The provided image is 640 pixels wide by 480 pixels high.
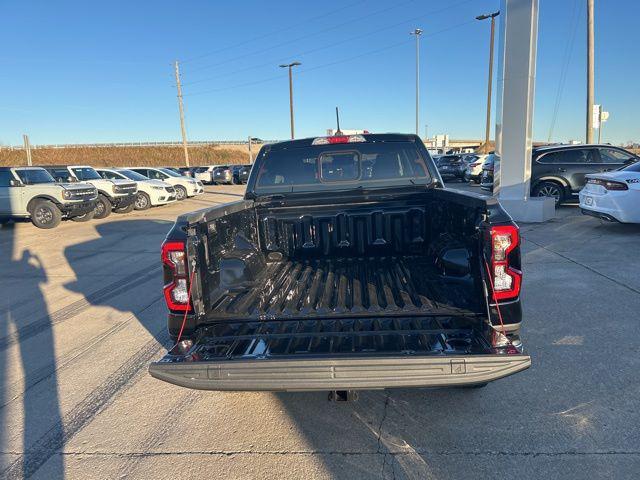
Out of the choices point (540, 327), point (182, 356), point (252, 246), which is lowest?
point (540, 327)

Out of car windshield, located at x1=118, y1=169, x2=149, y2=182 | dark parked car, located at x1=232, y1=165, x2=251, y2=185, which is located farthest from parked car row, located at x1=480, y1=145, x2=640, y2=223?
dark parked car, located at x1=232, y1=165, x2=251, y2=185

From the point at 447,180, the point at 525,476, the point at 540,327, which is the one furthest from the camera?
the point at 447,180

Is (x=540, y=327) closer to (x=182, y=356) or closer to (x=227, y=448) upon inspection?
(x=227, y=448)

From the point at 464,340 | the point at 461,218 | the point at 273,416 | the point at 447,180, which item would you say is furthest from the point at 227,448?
the point at 447,180

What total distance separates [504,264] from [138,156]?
89588 mm

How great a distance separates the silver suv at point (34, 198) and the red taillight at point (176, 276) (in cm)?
1272

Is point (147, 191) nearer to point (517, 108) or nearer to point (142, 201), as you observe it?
point (142, 201)

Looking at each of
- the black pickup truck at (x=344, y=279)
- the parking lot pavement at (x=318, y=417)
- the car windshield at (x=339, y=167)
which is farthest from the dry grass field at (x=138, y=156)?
the parking lot pavement at (x=318, y=417)

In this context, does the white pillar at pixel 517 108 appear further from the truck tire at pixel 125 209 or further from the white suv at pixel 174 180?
the white suv at pixel 174 180

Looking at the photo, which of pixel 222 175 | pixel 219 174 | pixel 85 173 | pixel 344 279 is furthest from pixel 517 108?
pixel 219 174

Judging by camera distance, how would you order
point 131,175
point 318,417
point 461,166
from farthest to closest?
point 461,166, point 131,175, point 318,417

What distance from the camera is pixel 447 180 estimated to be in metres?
24.7

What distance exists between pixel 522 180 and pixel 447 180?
46.6 ft

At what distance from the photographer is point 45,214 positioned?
13.3m
